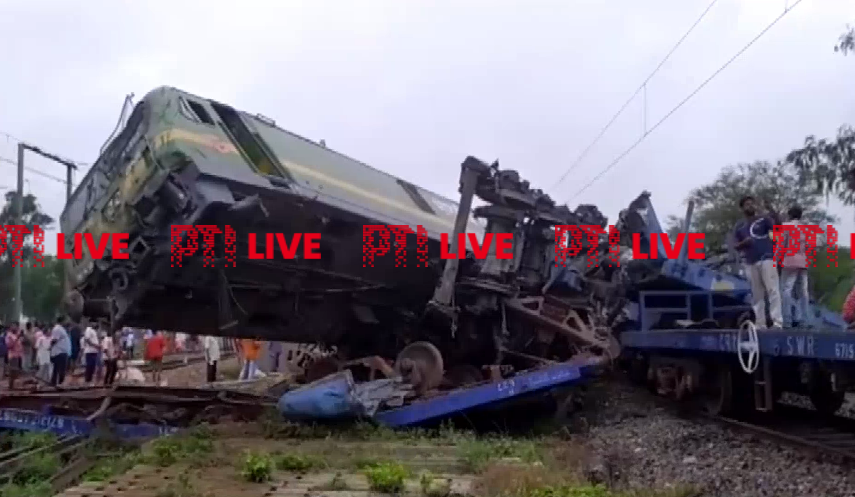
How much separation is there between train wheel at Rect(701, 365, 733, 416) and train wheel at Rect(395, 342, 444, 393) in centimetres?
263

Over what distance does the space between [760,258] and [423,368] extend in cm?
354

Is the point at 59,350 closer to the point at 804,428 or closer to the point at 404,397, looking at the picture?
the point at 404,397

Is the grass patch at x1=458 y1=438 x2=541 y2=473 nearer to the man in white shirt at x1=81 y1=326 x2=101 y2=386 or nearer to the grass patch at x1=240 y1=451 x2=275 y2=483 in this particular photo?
the grass patch at x1=240 y1=451 x2=275 y2=483

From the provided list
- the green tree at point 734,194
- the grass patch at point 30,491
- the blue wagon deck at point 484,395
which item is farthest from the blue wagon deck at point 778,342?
the green tree at point 734,194

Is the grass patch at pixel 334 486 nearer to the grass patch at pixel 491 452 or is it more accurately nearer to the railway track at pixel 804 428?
the grass patch at pixel 491 452

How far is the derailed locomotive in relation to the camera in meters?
8.34

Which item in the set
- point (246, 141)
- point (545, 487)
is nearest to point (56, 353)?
point (246, 141)

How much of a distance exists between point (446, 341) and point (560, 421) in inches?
76.6

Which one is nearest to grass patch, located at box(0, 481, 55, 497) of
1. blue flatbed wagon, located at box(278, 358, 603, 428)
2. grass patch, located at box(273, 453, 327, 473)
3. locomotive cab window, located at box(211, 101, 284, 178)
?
grass patch, located at box(273, 453, 327, 473)

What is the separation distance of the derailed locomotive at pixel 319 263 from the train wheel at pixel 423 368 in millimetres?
16

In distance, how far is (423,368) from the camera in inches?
375

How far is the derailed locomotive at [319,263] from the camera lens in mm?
8336

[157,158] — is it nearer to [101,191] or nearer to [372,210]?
[101,191]

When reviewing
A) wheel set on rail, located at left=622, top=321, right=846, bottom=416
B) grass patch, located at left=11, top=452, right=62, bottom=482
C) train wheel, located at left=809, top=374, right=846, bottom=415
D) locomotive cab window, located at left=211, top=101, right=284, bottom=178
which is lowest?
grass patch, located at left=11, top=452, right=62, bottom=482
